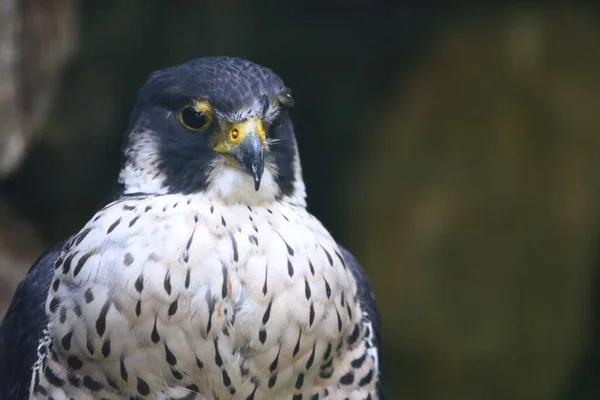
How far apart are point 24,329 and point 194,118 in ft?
3.22

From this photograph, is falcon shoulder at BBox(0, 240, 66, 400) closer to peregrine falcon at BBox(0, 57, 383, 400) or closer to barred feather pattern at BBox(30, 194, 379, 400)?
peregrine falcon at BBox(0, 57, 383, 400)

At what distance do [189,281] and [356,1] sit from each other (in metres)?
4.51

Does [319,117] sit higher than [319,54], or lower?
lower

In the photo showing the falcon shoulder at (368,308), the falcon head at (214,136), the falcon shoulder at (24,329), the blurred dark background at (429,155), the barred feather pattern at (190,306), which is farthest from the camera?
the blurred dark background at (429,155)

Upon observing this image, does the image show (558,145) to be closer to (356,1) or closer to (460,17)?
(460,17)

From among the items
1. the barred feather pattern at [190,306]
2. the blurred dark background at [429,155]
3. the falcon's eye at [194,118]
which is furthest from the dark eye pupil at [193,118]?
the blurred dark background at [429,155]

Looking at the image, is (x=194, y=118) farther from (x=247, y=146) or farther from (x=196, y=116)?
(x=247, y=146)

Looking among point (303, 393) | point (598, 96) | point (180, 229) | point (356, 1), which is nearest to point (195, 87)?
point (180, 229)

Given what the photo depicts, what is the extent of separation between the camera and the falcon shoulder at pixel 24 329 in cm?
283

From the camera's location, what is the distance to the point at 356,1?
6527 mm

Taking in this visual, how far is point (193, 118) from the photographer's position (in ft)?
8.73

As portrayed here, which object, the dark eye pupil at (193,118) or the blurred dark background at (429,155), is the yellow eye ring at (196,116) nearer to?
the dark eye pupil at (193,118)

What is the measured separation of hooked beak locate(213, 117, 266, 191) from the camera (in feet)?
8.25

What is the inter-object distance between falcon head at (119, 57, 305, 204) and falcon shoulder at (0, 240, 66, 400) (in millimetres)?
509
